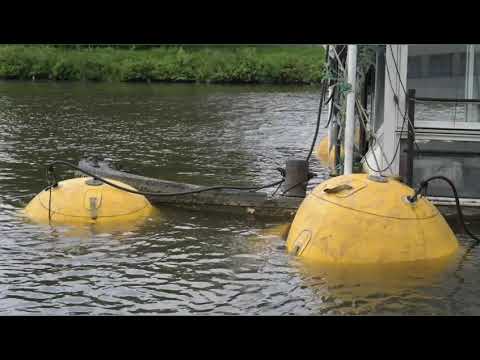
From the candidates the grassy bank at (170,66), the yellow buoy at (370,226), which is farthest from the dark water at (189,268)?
the grassy bank at (170,66)

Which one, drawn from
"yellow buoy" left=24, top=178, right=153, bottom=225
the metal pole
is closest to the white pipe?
the metal pole

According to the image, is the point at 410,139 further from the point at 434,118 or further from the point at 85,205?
the point at 85,205

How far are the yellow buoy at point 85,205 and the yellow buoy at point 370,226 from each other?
Result: 3.20 metres

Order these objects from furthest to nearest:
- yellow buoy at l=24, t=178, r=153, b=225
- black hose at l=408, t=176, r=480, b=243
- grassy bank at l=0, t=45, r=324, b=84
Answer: grassy bank at l=0, t=45, r=324, b=84, yellow buoy at l=24, t=178, r=153, b=225, black hose at l=408, t=176, r=480, b=243

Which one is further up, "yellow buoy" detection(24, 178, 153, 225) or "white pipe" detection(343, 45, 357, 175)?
"white pipe" detection(343, 45, 357, 175)

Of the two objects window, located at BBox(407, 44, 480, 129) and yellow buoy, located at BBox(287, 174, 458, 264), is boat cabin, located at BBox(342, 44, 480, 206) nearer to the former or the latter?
window, located at BBox(407, 44, 480, 129)

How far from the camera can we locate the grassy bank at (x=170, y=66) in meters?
46.5

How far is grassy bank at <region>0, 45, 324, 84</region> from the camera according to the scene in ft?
152

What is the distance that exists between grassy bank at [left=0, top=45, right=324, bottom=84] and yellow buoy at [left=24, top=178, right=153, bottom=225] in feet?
114

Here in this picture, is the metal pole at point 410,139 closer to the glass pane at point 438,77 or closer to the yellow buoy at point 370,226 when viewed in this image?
the glass pane at point 438,77
